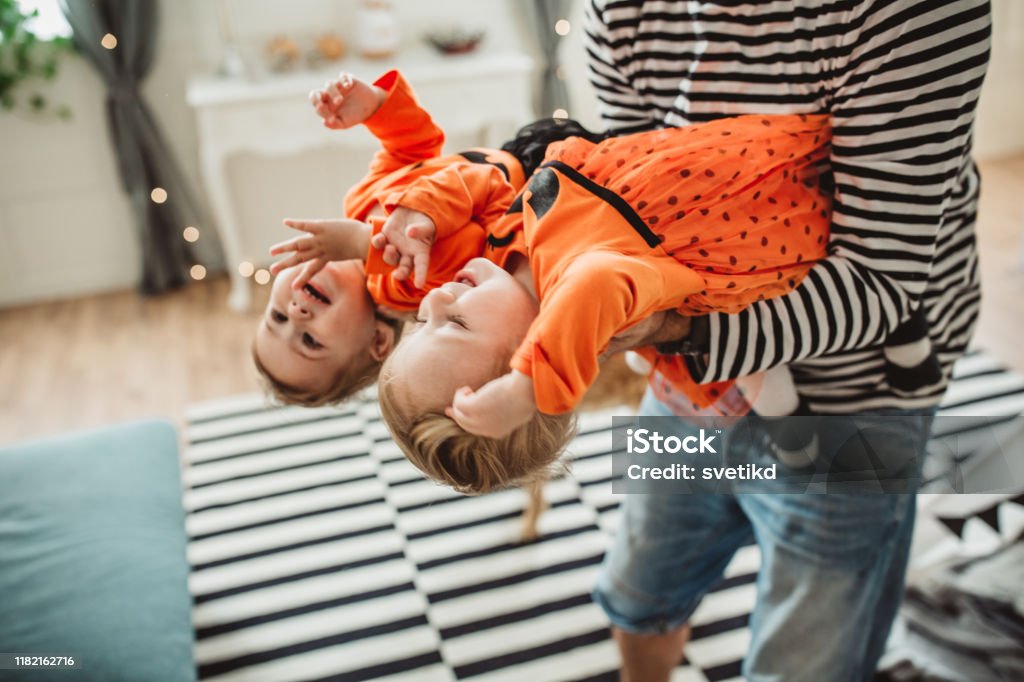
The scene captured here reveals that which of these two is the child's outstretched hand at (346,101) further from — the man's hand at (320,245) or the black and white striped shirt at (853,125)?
the black and white striped shirt at (853,125)

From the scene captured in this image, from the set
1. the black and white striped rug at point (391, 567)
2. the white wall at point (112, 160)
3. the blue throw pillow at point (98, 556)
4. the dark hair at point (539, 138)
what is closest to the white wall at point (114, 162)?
the white wall at point (112, 160)

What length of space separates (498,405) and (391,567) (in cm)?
142

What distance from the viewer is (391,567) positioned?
79.6 inches

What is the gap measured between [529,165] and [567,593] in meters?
1.21

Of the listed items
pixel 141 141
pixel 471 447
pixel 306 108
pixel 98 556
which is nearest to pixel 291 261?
pixel 471 447

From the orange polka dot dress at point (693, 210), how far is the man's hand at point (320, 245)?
18 cm

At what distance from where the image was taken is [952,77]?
809 mm

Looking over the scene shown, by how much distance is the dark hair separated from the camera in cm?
103

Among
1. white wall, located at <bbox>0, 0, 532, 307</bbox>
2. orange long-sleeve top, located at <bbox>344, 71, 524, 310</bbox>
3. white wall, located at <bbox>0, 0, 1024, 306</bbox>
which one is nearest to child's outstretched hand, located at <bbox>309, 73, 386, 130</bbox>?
orange long-sleeve top, located at <bbox>344, 71, 524, 310</bbox>

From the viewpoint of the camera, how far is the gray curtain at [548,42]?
3.44 metres

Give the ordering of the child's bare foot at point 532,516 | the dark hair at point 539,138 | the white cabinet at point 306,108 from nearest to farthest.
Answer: the dark hair at point 539,138
the child's bare foot at point 532,516
the white cabinet at point 306,108

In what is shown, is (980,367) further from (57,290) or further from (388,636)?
(57,290)

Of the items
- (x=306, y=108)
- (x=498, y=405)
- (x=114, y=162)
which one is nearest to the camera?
(x=498, y=405)

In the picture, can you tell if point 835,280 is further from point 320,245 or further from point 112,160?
point 112,160
